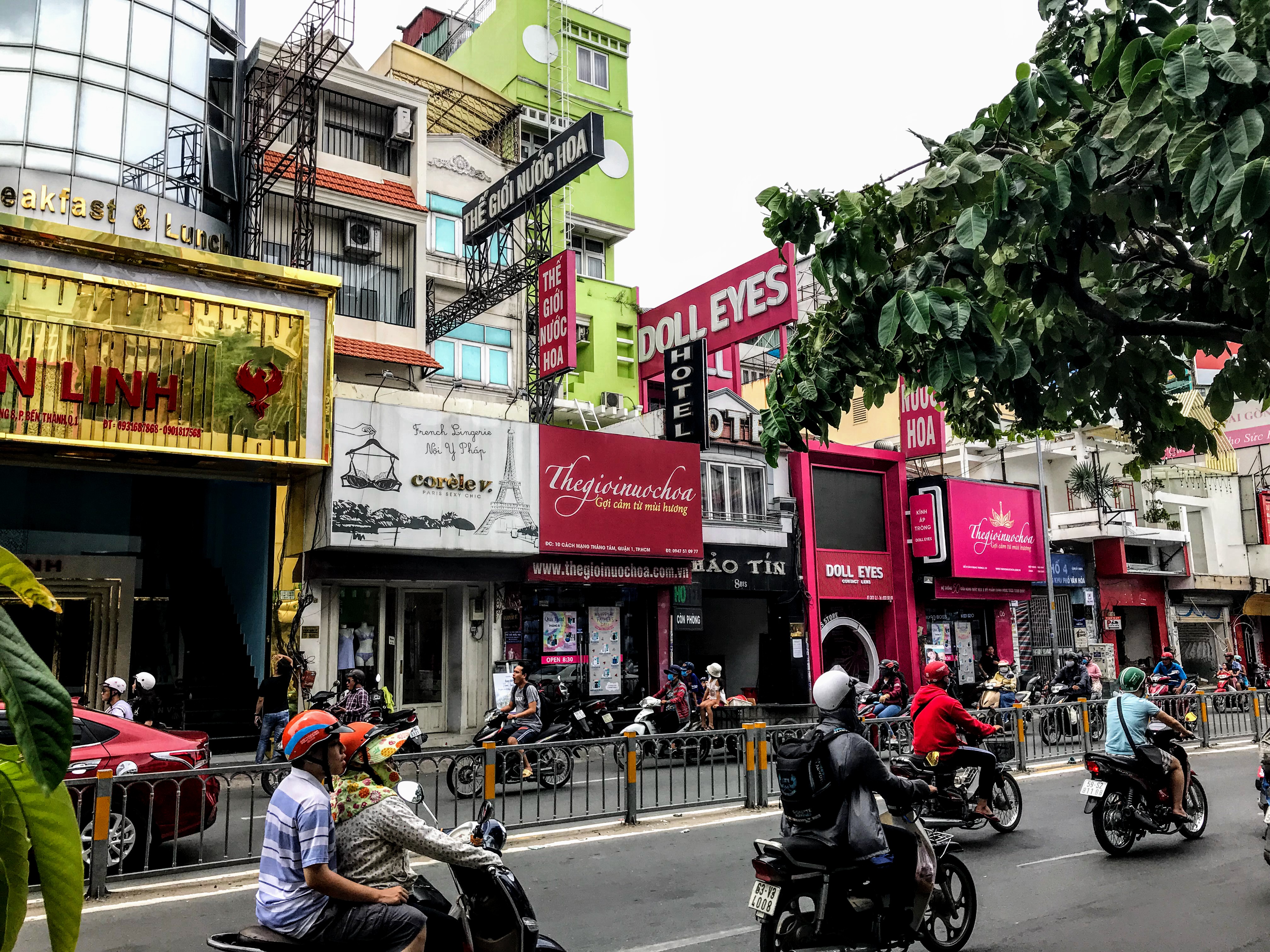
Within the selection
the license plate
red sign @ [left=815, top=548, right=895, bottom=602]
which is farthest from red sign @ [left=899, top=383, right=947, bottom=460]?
the license plate

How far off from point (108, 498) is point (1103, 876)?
1986cm

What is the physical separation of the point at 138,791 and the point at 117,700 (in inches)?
207

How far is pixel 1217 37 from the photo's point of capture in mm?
4828

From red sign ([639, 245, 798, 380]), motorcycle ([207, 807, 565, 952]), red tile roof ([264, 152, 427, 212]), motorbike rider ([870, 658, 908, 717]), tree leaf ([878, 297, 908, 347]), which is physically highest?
red tile roof ([264, 152, 427, 212])

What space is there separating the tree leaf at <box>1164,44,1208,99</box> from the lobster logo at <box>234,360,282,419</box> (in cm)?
1573

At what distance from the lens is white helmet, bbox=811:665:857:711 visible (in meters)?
6.09

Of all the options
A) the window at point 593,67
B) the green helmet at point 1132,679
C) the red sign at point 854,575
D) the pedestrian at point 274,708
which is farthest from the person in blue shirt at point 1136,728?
the window at point 593,67

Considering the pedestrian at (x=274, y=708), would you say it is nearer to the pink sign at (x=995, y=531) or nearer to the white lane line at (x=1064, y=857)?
the white lane line at (x=1064, y=857)

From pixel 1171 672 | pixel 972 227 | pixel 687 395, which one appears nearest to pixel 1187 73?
pixel 972 227

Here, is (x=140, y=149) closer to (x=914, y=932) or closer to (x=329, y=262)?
(x=329, y=262)

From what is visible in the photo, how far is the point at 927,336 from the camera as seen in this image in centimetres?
634

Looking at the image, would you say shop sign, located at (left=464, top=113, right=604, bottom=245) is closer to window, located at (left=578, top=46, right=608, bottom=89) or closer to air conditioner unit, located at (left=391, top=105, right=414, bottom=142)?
air conditioner unit, located at (left=391, top=105, right=414, bottom=142)

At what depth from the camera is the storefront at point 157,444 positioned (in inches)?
637

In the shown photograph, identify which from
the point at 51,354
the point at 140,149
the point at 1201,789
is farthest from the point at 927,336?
the point at 140,149
